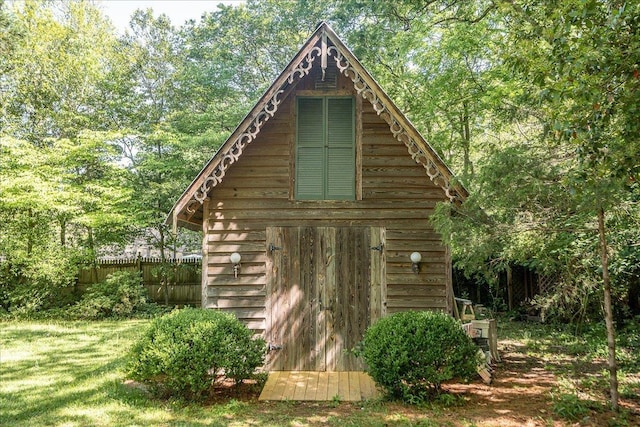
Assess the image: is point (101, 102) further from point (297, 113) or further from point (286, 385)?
point (286, 385)

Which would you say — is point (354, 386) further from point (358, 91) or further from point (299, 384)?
point (358, 91)

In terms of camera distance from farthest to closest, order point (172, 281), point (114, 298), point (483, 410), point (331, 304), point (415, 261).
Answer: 1. point (172, 281)
2. point (114, 298)
3. point (331, 304)
4. point (415, 261)
5. point (483, 410)

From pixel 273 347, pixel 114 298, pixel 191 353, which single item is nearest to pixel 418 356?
pixel 273 347

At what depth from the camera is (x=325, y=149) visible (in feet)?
26.2

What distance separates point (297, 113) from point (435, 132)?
1066cm

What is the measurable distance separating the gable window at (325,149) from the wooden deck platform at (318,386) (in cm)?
300

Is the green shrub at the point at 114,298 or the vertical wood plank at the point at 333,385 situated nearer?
the vertical wood plank at the point at 333,385

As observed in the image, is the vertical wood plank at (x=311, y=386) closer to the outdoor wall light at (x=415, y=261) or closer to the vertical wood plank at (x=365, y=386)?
the vertical wood plank at (x=365, y=386)

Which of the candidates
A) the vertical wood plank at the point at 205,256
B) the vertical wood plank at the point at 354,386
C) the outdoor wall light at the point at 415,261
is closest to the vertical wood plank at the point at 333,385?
the vertical wood plank at the point at 354,386

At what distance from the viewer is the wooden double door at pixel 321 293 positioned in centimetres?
769

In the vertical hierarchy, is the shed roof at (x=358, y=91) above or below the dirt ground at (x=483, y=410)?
above

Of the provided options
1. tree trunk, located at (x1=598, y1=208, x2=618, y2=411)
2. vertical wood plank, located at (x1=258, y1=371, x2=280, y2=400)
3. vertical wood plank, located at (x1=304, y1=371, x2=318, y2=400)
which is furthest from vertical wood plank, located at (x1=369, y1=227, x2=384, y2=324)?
tree trunk, located at (x1=598, y1=208, x2=618, y2=411)

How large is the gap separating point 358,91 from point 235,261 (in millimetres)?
3505

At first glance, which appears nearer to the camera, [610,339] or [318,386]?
[610,339]
